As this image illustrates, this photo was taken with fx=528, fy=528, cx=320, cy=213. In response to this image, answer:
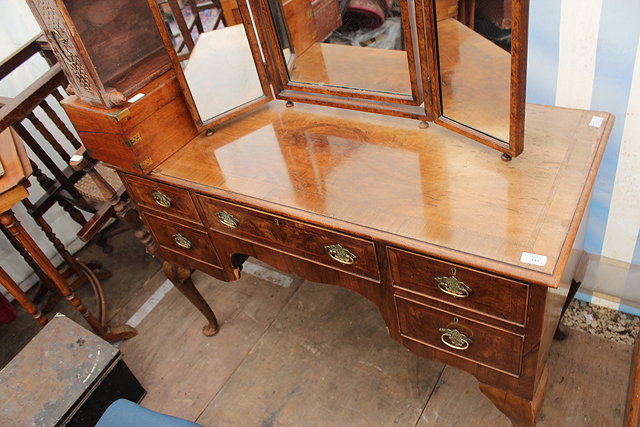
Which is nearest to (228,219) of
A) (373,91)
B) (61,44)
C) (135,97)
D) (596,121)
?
(135,97)

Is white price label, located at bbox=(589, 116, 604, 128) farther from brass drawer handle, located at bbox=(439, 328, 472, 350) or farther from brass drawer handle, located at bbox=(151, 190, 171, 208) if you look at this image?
brass drawer handle, located at bbox=(151, 190, 171, 208)

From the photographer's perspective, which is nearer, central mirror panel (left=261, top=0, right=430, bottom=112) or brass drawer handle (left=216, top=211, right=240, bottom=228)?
central mirror panel (left=261, top=0, right=430, bottom=112)

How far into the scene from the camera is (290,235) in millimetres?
1683

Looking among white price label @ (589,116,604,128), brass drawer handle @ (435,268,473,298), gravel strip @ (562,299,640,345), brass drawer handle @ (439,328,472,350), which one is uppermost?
white price label @ (589,116,604,128)

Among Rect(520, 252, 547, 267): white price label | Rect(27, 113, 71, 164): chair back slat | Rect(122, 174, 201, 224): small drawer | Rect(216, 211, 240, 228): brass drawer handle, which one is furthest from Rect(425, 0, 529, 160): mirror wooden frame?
Rect(27, 113, 71, 164): chair back slat

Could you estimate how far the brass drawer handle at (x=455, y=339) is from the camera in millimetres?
1538

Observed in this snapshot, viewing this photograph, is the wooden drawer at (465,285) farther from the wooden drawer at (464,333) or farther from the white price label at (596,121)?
the white price label at (596,121)

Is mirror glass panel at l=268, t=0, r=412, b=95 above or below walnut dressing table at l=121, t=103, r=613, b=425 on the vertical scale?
above

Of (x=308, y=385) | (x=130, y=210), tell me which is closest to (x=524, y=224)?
(x=308, y=385)

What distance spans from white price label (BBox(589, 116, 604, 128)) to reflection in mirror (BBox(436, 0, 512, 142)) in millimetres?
297

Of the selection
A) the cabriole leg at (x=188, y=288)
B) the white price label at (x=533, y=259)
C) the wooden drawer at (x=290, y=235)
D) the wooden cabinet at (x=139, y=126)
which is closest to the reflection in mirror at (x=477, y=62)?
the white price label at (x=533, y=259)

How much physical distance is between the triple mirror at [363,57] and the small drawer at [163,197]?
0.28 metres

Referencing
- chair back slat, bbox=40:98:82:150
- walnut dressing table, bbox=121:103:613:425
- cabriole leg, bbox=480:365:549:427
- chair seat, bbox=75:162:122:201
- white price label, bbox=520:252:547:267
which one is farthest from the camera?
chair seat, bbox=75:162:122:201

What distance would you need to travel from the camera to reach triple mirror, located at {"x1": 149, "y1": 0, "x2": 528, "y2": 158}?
1.45 meters
